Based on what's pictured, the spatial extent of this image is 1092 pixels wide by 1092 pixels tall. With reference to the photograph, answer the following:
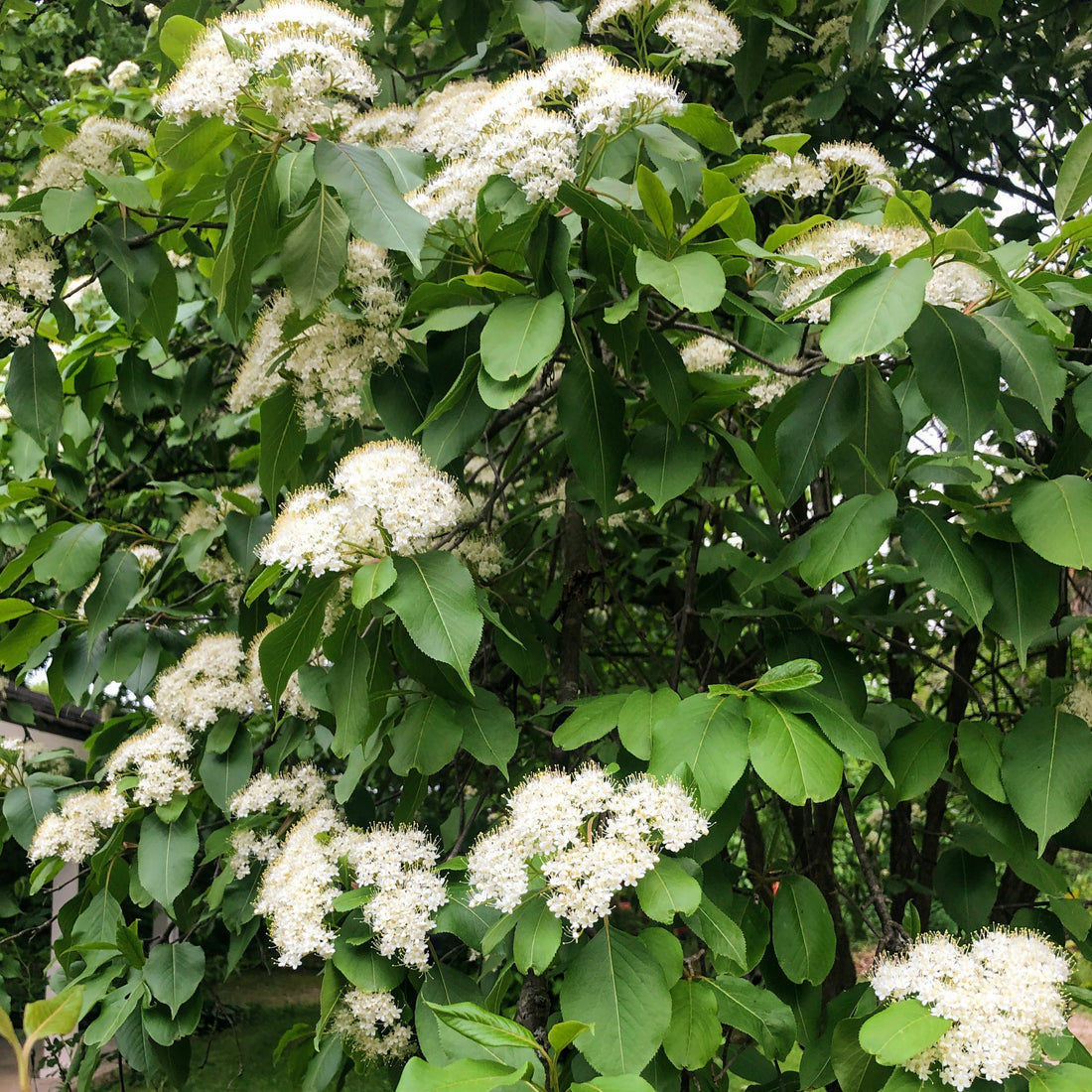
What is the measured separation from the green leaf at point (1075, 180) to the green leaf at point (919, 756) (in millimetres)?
910

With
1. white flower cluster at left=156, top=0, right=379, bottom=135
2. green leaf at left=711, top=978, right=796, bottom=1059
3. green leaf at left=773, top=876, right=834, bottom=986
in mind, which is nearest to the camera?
green leaf at left=711, top=978, right=796, bottom=1059

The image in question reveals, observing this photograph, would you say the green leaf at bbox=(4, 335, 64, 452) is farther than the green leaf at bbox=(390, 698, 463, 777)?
Yes

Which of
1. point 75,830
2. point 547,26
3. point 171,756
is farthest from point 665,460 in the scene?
point 75,830

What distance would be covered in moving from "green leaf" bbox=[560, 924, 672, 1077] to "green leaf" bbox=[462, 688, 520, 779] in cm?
45

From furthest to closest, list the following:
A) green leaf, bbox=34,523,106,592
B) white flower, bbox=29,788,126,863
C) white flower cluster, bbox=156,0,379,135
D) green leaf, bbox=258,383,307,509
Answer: green leaf, bbox=34,523,106,592, white flower, bbox=29,788,126,863, green leaf, bbox=258,383,307,509, white flower cluster, bbox=156,0,379,135

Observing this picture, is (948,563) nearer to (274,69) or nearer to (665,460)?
(665,460)

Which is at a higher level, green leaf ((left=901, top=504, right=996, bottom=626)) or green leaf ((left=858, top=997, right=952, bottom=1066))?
green leaf ((left=901, top=504, right=996, bottom=626))

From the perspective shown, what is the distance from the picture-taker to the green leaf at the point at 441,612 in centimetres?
155

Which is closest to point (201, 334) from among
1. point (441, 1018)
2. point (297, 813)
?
point (297, 813)

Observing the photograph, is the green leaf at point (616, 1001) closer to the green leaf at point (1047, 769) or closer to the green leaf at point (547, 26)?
the green leaf at point (1047, 769)

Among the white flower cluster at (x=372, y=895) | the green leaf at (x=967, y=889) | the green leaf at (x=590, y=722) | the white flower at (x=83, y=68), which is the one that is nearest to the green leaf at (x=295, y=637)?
the white flower cluster at (x=372, y=895)

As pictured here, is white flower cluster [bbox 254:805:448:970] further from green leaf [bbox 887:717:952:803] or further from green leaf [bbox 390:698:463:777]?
green leaf [bbox 887:717:952:803]

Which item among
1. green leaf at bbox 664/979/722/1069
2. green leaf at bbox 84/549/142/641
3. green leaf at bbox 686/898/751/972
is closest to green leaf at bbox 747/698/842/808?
green leaf at bbox 686/898/751/972

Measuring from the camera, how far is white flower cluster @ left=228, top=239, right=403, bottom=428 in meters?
2.00
